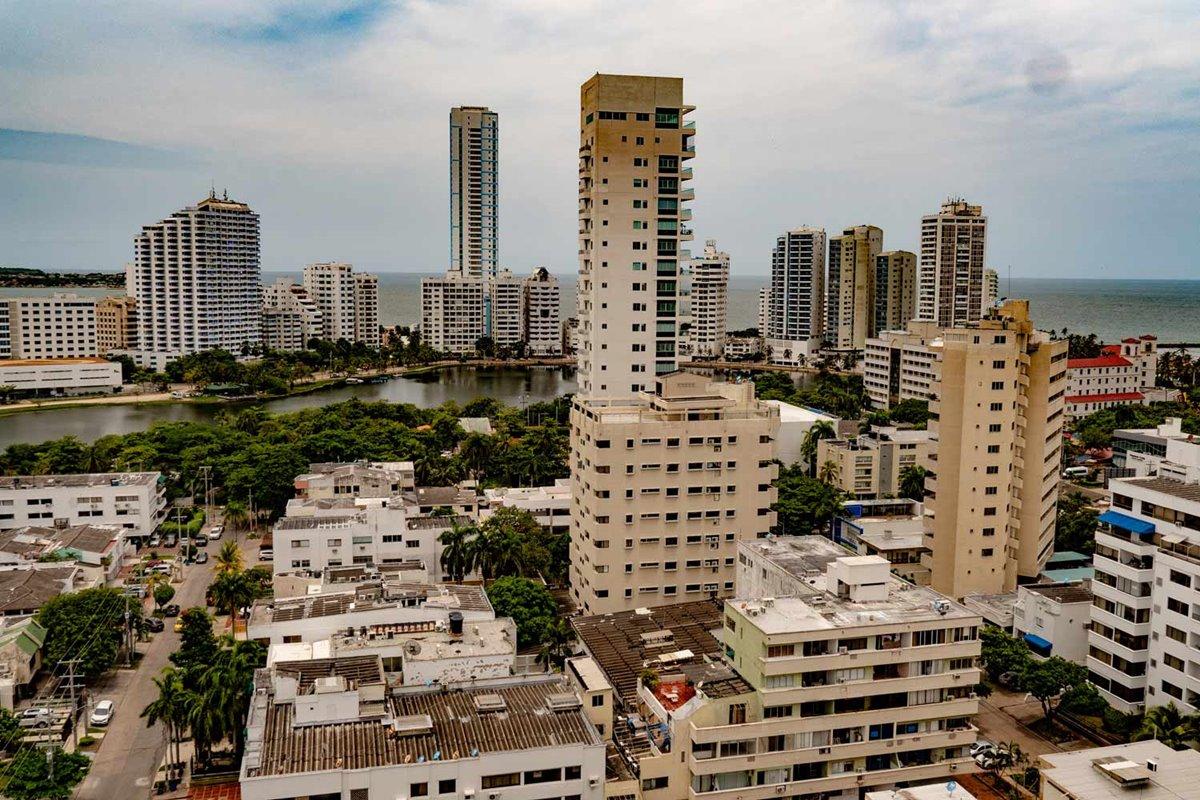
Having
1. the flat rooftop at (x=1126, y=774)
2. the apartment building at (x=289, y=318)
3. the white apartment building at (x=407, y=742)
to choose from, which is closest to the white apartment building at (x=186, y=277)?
the apartment building at (x=289, y=318)

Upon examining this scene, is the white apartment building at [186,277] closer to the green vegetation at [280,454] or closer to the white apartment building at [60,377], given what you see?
the white apartment building at [60,377]

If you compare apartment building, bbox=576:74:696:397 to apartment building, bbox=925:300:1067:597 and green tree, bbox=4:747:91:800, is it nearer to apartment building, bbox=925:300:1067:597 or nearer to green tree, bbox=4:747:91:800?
apartment building, bbox=925:300:1067:597

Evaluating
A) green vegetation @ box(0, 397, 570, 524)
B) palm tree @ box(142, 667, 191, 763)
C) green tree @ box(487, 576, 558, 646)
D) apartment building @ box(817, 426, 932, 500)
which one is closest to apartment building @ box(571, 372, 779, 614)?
green tree @ box(487, 576, 558, 646)

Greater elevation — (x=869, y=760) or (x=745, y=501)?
(x=745, y=501)

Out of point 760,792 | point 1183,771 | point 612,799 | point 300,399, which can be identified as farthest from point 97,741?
point 300,399

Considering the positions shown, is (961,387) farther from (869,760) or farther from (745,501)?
(869,760)

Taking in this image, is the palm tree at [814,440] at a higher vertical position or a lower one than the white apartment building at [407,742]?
higher

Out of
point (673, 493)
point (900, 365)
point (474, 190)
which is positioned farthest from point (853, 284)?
point (673, 493)
